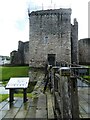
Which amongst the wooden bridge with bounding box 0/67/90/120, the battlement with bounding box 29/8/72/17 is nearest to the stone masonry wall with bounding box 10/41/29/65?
the battlement with bounding box 29/8/72/17

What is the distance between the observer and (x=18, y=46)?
109ft

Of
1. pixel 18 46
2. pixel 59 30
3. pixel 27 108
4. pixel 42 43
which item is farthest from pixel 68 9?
pixel 27 108

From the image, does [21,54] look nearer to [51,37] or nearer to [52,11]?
[51,37]

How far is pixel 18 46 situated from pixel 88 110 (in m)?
28.9

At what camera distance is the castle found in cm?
2555

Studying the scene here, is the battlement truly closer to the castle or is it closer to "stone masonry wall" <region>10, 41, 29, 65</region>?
the castle

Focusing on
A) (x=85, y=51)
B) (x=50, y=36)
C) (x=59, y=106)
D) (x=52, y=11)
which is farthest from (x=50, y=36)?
(x=59, y=106)

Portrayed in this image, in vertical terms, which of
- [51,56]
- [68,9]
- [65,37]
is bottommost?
[51,56]

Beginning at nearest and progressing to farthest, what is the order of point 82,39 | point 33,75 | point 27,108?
point 27,108
point 33,75
point 82,39

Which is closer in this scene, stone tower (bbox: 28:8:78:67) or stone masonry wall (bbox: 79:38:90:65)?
stone tower (bbox: 28:8:78:67)

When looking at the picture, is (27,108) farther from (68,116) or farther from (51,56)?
(51,56)

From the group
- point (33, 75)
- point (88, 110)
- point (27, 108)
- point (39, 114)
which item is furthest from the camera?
point (33, 75)

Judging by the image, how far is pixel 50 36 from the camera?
25.7m

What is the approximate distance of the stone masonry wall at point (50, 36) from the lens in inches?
1006
